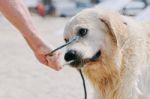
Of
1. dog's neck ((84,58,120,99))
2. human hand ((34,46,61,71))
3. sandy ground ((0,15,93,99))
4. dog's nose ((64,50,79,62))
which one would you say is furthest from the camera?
sandy ground ((0,15,93,99))

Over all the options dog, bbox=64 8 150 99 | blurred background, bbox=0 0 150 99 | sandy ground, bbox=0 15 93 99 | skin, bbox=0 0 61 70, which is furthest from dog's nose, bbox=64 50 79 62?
sandy ground, bbox=0 15 93 99

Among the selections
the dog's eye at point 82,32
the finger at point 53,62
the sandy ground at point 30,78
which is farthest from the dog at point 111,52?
the sandy ground at point 30,78

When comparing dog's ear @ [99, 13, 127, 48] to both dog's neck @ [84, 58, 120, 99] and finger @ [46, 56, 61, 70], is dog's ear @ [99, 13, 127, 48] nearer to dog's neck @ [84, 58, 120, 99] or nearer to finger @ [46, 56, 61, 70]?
dog's neck @ [84, 58, 120, 99]

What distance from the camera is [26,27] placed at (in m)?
2.05

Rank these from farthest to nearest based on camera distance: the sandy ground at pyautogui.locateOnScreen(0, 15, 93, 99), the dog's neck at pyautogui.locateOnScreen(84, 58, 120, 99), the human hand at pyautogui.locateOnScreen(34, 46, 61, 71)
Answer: the sandy ground at pyautogui.locateOnScreen(0, 15, 93, 99) < the human hand at pyautogui.locateOnScreen(34, 46, 61, 71) < the dog's neck at pyautogui.locateOnScreen(84, 58, 120, 99)

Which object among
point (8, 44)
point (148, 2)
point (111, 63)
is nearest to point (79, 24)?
point (111, 63)

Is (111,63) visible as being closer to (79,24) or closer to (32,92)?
(79,24)

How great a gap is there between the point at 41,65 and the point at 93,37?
1722mm

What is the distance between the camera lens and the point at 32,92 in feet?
10.00

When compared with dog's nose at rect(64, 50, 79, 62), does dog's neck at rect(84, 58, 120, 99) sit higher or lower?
lower

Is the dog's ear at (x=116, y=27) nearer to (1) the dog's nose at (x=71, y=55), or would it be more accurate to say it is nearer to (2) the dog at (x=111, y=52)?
(2) the dog at (x=111, y=52)

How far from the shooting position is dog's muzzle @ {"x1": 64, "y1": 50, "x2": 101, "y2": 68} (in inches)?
69.7

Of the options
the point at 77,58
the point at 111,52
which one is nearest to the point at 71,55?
the point at 77,58

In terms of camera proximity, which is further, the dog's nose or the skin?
the skin
